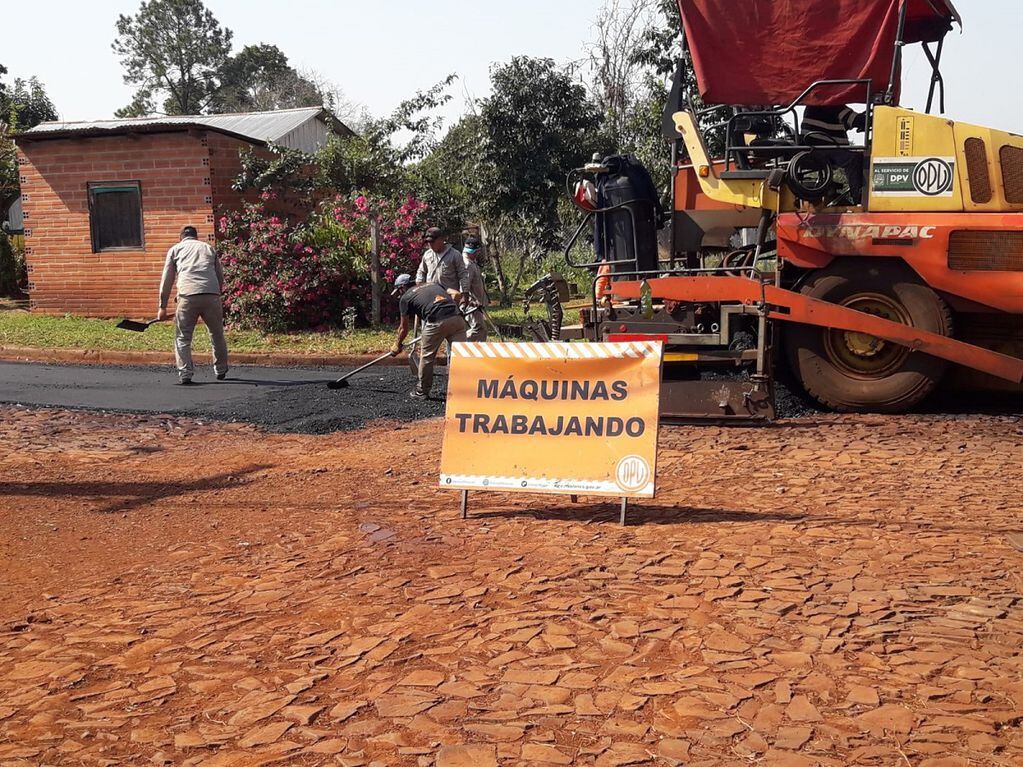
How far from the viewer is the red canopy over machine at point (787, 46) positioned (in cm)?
834

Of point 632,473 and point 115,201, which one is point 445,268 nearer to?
point 632,473

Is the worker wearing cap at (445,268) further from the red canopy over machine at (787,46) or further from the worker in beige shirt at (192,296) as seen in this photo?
the red canopy over machine at (787,46)

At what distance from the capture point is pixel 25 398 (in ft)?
36.9

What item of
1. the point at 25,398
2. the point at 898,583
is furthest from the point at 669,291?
the point at 25,398

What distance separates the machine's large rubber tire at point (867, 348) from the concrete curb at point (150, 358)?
5869 mm

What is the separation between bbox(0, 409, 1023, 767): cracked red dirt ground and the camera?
3484 millimetres

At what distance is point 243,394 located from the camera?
11469mm

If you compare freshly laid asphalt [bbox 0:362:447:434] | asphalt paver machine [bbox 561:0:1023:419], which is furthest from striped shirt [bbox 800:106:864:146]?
freshly laid asphalt [bbox 0:362:447:434]

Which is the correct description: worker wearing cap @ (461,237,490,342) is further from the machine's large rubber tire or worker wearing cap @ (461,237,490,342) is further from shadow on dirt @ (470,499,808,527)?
shadow on dirt @ (470,499,808,527)

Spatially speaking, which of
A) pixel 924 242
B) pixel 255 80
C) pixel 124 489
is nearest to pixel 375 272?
pixel 124 489

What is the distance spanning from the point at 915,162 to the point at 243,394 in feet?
23.0

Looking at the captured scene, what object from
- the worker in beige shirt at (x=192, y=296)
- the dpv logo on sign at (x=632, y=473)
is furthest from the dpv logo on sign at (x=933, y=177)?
the worker in beige shirt at (x=192, y=296)

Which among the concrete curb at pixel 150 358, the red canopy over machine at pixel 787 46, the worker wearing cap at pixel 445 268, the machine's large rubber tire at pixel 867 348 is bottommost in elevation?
the concrete curb at pixel 150 358

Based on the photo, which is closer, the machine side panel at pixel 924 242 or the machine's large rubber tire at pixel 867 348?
the machine side panel at pixel 924 242
